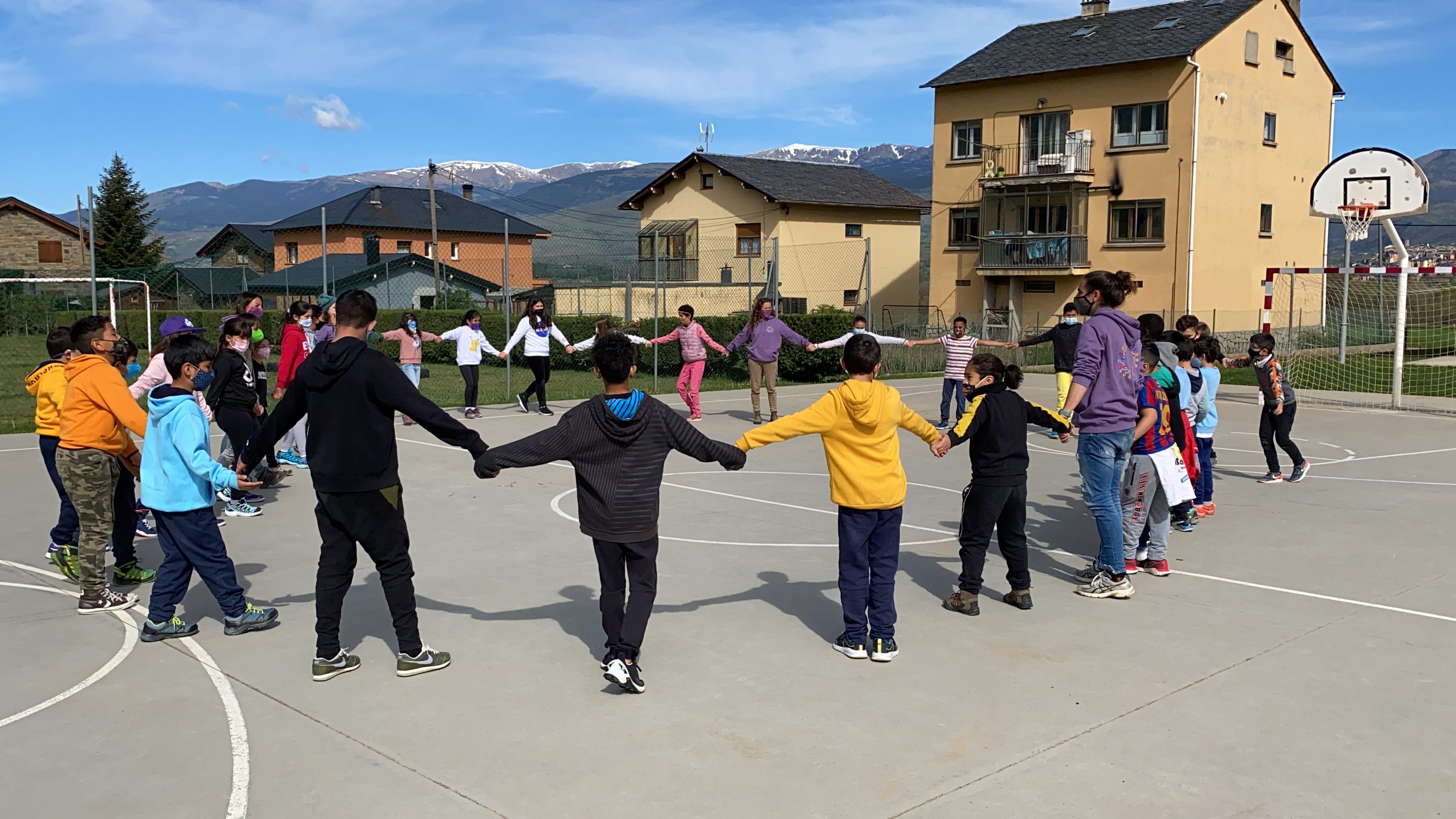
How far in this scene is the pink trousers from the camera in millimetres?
15891

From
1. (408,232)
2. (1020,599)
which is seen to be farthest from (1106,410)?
(408,232)

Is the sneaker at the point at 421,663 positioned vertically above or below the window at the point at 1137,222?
below

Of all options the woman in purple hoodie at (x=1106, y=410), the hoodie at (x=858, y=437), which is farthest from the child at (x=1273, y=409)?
the hoodie at (x=858, y=437)

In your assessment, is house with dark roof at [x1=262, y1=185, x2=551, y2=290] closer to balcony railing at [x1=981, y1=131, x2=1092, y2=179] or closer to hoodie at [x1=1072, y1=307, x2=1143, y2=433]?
balcony railing at [x1=981, y1=131, x2=1092, y2=179]

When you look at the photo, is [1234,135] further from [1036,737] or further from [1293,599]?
[1036,737]

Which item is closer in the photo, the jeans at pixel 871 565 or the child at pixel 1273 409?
the jeans at pixel 871 565

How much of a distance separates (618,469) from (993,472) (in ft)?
7.83

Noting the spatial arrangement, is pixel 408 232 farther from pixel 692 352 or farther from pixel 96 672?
pixel 96 672

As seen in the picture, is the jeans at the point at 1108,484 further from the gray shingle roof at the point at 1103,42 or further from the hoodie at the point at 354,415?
the gray shingle roof at the point at 1103,42

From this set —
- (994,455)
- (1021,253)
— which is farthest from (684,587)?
(1021,253)

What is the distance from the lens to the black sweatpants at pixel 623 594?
526 cm

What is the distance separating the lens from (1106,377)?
6.81 metres

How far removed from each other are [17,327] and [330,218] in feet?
77.4

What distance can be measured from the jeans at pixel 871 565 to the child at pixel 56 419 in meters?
4.88
